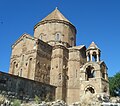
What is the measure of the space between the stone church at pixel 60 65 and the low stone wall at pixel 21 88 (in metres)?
2.11

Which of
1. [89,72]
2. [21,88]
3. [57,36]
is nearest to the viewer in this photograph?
[21,88]

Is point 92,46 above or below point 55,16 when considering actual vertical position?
below

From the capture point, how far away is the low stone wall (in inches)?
765

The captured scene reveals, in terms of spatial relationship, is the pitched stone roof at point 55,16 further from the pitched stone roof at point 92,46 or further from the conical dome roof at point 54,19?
the pitched stone roof at point 92,46

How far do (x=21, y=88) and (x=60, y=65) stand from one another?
26.0ft

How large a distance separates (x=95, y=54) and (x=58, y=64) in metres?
6.31

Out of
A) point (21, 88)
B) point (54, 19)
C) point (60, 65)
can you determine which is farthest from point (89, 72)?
point (21, 88)

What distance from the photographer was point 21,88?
21.1 metres

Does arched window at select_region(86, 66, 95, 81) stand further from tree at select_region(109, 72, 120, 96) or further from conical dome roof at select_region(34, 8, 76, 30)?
tree at select_region(109, 72, 120, 96)

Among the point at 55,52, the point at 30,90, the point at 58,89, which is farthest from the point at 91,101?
the point at 55,52

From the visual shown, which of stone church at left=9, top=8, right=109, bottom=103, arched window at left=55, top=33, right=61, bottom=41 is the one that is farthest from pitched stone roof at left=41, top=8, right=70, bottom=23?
arched window at left=55, top=33, right=61, bottom=41

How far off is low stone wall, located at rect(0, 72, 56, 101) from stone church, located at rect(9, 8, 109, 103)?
82.9 inches

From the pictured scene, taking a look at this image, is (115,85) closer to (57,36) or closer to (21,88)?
(57,36)

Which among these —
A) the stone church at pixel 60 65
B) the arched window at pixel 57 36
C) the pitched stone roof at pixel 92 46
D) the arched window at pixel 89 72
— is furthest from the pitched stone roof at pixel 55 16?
the arched window at pixel 89 72
